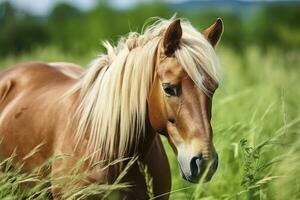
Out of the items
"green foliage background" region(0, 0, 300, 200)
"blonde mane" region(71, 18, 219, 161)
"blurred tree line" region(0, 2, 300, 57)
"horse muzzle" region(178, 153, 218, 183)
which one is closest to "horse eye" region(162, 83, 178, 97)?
"blonde mane" region(71, 18, 219, 161)

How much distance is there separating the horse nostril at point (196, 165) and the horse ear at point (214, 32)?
769 mm

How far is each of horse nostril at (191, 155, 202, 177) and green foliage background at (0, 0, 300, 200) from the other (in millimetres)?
89

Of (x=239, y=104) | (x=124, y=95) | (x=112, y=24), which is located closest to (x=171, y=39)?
(x=124, y=95)

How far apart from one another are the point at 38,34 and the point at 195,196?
45165 mm

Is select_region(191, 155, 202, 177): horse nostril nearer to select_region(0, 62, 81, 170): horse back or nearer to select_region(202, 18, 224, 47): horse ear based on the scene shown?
select_region(202, 18, 224, 47): horse ear

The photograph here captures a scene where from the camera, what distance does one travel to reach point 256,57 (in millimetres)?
12547

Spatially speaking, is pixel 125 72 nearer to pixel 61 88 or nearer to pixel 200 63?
pixel 200 63

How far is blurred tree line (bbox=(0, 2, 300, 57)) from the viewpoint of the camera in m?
44.1

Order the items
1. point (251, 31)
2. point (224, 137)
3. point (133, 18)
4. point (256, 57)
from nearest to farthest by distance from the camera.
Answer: point (224, 137)
point (256, 57)
point (133, 18)
point (251, 31)

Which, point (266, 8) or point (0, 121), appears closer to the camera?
point (0, 121)

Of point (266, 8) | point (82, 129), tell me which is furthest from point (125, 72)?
point (266, 8)

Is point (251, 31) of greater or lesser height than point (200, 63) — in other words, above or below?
below

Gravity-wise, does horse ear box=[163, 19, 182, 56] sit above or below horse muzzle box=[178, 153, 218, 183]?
above

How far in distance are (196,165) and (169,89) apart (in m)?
0.42
